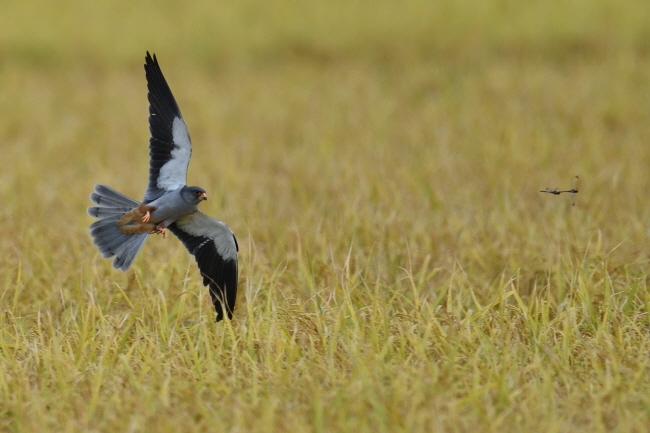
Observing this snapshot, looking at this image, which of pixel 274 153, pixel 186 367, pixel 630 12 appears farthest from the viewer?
pixel 630 12

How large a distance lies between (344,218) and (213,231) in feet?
4.84

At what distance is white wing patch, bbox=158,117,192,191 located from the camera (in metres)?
3.55

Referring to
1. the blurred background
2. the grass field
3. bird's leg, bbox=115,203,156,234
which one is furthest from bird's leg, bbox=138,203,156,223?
the blurred background

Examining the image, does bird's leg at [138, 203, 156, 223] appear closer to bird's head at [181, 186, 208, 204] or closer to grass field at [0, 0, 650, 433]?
bird's head at [181, 186, 208, 204]

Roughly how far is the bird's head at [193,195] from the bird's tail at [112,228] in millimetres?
307

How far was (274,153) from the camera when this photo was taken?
24.4 ft

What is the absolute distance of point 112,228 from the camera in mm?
3654

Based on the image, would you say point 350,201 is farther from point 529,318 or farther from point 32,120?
point 32,120

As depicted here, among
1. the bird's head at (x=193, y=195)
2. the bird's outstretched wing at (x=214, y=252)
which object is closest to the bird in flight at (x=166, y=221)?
the bird's outstretched wing at (x=214, y=252)

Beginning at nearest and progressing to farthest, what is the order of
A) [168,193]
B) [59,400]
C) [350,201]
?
[59,400] → [168,193] → [350,201]

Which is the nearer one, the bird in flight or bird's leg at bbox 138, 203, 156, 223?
bird's leg at bbox 138, 203, 156, 223

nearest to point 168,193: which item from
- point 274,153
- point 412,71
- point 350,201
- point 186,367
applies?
point 186,367

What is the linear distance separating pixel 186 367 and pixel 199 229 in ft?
2.00

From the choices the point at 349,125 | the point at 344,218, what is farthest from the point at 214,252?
the point at 349,125
